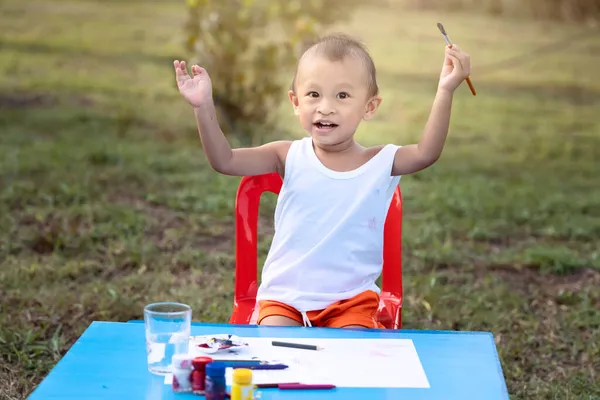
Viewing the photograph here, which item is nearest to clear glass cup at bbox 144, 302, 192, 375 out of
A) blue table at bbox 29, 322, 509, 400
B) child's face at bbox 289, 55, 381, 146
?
blue table at bbox 29, 322, 509, 400

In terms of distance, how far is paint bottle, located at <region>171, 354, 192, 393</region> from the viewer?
6.24 feet

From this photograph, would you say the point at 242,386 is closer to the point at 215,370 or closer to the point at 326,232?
the point at 215,370

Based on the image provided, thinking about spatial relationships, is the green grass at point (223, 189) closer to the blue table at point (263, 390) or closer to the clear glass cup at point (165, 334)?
the blue table at point (263, 390)

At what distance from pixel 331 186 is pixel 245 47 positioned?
4.50 m

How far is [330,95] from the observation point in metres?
2.65

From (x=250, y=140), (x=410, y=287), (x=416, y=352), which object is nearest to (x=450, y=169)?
(x=250, y=140)

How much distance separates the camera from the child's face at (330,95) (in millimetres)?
2650

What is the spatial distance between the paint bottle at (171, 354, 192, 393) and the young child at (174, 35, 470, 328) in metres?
0.73

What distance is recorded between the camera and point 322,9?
23.0ft

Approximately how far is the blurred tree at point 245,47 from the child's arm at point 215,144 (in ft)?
13.4

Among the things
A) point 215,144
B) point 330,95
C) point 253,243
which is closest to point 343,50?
point 330,95

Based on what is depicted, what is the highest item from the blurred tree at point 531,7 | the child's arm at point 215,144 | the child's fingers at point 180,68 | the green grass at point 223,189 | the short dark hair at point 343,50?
the blurred tree at point 531,7

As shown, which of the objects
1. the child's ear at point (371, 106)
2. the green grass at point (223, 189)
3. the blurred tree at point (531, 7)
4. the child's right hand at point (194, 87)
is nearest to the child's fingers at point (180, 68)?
the child's right hand at point (194, 87)

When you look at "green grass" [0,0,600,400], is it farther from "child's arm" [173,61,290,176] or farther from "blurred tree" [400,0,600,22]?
"child's arm" [173,61,290,176]
